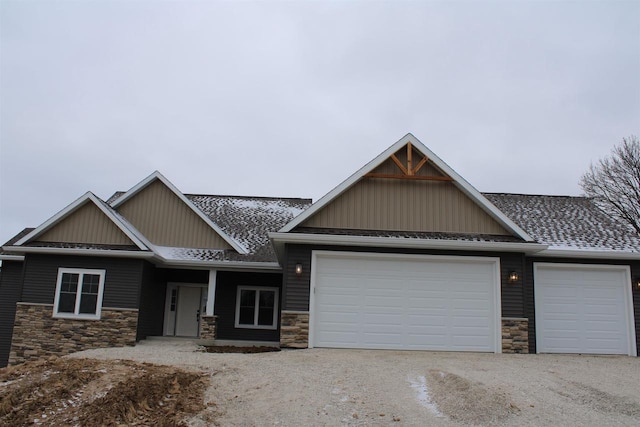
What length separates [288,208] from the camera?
21.3m

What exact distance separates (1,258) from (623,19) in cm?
2187

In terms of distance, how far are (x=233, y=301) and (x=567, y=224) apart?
10932 millimetres

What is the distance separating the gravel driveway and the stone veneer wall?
2.69 meters

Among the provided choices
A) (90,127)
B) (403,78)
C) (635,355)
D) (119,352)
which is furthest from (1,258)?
(635,355)

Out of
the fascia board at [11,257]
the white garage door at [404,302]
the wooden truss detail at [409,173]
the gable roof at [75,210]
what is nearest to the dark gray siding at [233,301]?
the gable roof at [75,210]

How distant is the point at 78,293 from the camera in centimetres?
1431

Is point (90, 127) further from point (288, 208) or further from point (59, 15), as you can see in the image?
point (288, 208)

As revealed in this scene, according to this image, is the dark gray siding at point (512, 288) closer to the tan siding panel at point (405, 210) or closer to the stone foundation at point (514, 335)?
the stone foundation at point (514, 335)

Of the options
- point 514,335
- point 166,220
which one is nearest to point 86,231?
point 166,220

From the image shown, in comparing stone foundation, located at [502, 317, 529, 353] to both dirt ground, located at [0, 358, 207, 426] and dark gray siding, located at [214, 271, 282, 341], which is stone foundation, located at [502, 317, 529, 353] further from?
dirt ground, located at [0, 358, 207, 426]

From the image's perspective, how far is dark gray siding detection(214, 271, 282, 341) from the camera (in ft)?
55.8

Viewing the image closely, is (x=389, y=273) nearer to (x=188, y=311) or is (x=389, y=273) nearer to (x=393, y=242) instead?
(x=393, y=242)

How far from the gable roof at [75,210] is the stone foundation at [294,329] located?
4.59 m

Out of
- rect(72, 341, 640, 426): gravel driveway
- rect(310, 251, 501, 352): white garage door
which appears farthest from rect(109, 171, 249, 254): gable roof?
rect(72, 341, 640, 426): gravel driveway
